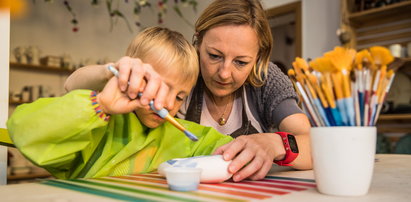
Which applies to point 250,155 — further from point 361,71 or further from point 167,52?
point 167,52

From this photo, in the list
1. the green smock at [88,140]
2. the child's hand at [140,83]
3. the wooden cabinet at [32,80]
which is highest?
the child's hand at [140,83]

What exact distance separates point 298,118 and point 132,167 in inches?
22.4

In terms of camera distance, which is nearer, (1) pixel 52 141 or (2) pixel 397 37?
(1) pixel 52 141

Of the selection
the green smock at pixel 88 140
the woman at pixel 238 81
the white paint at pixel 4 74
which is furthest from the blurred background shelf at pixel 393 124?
the white paint at pixel 4 74

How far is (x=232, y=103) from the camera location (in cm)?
146

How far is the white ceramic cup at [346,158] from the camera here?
0.56 metres

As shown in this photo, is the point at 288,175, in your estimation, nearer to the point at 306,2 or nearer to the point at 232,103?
the point at 232,103

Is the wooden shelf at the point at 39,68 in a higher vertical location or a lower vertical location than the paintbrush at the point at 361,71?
lower

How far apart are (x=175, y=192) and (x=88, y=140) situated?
12.1 inches

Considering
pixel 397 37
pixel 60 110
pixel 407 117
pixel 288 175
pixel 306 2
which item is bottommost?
pixel 407 117

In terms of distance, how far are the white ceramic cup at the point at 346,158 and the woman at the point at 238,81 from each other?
1.01 feet

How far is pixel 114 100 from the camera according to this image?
755 millimetres

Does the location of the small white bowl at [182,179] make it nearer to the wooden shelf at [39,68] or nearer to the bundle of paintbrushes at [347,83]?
the bundle of paintbrushes at [347,83]

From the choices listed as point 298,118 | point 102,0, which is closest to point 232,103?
point 298,118
